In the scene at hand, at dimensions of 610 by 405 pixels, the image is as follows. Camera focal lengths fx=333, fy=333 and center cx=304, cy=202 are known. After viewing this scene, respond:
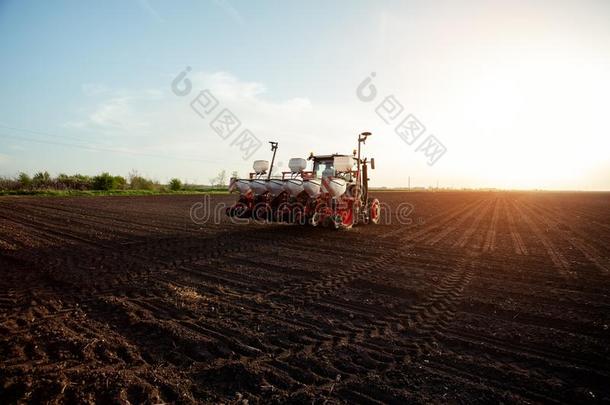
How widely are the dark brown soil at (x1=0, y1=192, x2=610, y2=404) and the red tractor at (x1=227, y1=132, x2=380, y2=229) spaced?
2692mm

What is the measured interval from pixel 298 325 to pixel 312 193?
7230 mm

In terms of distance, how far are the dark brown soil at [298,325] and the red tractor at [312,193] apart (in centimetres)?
269

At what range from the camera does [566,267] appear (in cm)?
780

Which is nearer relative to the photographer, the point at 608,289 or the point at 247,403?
the point at 247,403

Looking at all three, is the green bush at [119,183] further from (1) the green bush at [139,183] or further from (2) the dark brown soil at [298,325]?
(2) the dark brown soil at [298,325]

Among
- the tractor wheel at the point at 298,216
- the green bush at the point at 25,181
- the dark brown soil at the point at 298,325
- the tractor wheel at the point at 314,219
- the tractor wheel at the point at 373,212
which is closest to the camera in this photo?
the dark brown soil at the point at 298,325

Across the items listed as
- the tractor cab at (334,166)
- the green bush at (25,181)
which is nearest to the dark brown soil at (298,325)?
the tractor cab at (334,166)

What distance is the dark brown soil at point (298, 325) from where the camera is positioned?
312cm

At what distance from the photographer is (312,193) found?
11.5m

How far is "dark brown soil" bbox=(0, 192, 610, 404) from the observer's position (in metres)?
3.12

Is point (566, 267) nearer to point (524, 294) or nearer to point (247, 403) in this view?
point (524, 294)

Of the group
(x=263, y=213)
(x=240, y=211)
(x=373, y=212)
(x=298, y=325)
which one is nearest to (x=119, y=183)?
(x=240, y=211)

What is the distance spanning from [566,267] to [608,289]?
1.60m

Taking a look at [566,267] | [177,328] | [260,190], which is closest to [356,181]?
[260,190]
